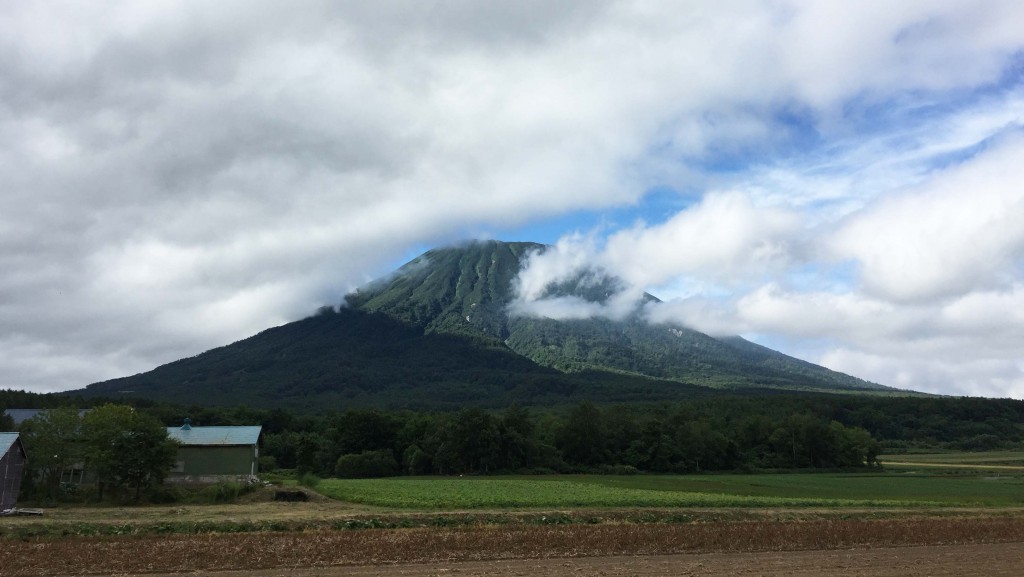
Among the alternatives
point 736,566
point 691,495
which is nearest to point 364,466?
point 691,495

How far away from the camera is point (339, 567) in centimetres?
1947

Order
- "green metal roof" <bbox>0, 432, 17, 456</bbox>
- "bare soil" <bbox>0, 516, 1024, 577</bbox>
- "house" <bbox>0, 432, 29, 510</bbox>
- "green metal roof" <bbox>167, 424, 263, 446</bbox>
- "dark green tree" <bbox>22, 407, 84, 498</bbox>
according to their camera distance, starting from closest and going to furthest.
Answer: "bare soil" <bbox>0, 516, 1024, 577</bbox>, "house" <bbox>0, 432, 29, 510</bbox>, "green metal roof" <bbox>0, 432, 17, 456</bbox>, "dark green tree" <bbox>22, 407, 84, 498</bbox>, "green metal roof" <bbox>167, 424, 263, 446</bbox>

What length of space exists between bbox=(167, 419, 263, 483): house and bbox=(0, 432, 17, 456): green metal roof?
430 inches

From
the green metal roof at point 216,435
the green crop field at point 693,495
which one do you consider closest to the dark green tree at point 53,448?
the green metal roof at point 216,435

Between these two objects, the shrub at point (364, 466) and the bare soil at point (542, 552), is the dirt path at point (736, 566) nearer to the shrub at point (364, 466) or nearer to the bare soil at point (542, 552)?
→ the bare soil at point (542, 552)

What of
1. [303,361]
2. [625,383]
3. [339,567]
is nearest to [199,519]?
[339,567]

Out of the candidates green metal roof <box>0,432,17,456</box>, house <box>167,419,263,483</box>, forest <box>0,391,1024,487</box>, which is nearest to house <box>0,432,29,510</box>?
green metal roof <box>0,432,17,456</box>

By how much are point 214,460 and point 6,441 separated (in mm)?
13782

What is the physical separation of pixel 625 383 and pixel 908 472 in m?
102

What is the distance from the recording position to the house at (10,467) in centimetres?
3356

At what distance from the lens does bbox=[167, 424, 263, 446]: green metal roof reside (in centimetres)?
4738

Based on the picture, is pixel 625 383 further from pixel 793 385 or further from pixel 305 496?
pixel 305 496

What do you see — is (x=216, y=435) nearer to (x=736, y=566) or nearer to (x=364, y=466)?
(x=364, y=466)

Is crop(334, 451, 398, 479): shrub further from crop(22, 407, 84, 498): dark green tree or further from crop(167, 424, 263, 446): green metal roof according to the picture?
crop(22, 407, 84, 498): dark green tree
